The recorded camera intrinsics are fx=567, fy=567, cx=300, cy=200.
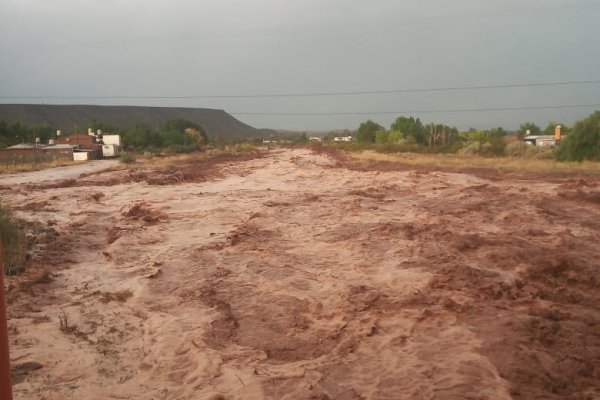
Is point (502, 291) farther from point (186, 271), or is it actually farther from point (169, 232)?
point (169, 232)

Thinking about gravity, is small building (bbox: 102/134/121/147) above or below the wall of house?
above

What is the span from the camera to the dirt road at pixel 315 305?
5.67 metres

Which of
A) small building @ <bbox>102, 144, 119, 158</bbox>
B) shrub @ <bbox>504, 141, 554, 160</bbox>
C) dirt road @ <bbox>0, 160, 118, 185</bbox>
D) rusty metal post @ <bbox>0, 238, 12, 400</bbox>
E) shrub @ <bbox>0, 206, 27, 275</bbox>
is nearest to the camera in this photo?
rusty metal post @ <bbox>0, 238, 12, 400</bbox>

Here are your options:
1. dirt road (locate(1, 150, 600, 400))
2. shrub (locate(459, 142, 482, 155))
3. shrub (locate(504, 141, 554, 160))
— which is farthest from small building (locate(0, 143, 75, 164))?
shrub (locate(504, 141, 554, 160))

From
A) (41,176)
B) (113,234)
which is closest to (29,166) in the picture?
(41,176)

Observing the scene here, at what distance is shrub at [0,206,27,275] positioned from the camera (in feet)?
33.2

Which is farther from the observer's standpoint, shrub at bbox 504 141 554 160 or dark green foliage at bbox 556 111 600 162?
shrub at bbox 504 141 554 160

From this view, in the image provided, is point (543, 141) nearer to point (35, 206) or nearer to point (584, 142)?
point (584, 142)

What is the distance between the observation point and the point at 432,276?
969 centimetres

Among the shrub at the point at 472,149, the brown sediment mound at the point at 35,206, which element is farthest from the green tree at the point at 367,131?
the brown sediment mound at the point at 35,206

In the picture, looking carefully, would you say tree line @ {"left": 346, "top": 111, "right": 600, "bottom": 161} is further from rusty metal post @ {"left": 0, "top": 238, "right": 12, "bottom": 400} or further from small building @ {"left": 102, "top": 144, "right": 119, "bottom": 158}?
rusty metal post @ {"left": 0, "top": 238, "right": 12, "bottom": 400}

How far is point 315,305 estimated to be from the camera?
8.38m

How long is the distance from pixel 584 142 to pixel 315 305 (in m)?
29.3

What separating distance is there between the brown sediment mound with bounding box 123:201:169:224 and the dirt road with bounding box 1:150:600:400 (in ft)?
0.37
